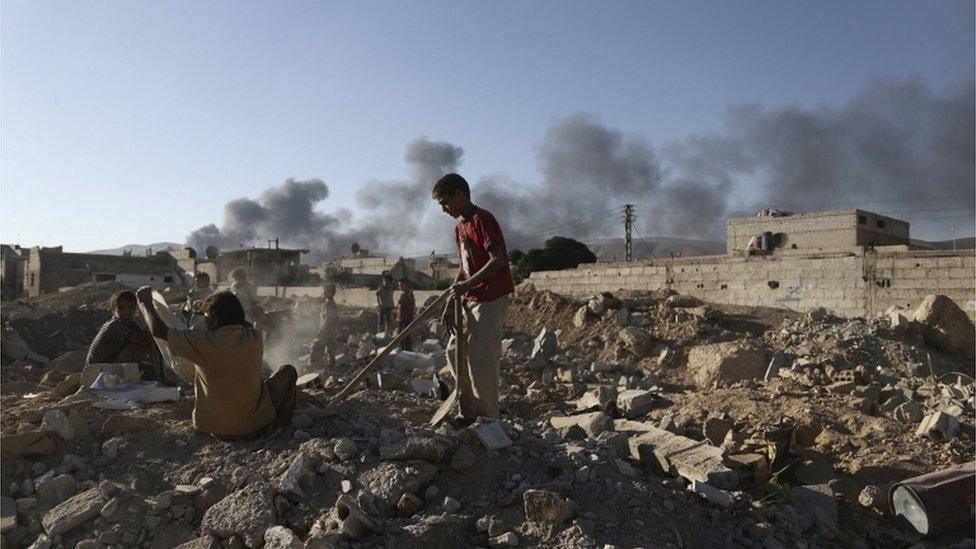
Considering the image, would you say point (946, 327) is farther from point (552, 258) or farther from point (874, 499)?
point (552, 258)

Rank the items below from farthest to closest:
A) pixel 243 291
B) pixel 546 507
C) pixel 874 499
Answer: pixel 243 291 < pixel 874 499 < pixel 546 507

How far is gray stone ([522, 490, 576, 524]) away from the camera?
2885 millimetres

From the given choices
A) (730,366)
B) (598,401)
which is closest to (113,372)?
(598,401)

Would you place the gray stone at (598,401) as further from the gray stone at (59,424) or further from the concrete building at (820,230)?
the concrete building at (820,230)

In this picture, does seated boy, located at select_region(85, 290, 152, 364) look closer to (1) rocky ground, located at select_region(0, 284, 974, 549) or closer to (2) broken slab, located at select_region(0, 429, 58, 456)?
(1) rocky ground, located at select_region(0, 284, 974, 549)

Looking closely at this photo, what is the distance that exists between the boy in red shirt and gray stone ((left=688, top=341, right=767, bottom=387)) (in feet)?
19.1

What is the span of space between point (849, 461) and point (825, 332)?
6532mm

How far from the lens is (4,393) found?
218 inches

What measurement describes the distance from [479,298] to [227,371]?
4.65 feet

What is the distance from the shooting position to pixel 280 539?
2.84 m

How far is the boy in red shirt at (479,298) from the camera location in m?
4.01

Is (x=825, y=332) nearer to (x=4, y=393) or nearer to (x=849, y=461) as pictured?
(x=849, y=461)

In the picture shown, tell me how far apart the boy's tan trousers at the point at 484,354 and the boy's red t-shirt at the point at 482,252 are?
0.06 metres

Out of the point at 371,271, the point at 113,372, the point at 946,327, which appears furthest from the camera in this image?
the point at 371,271
